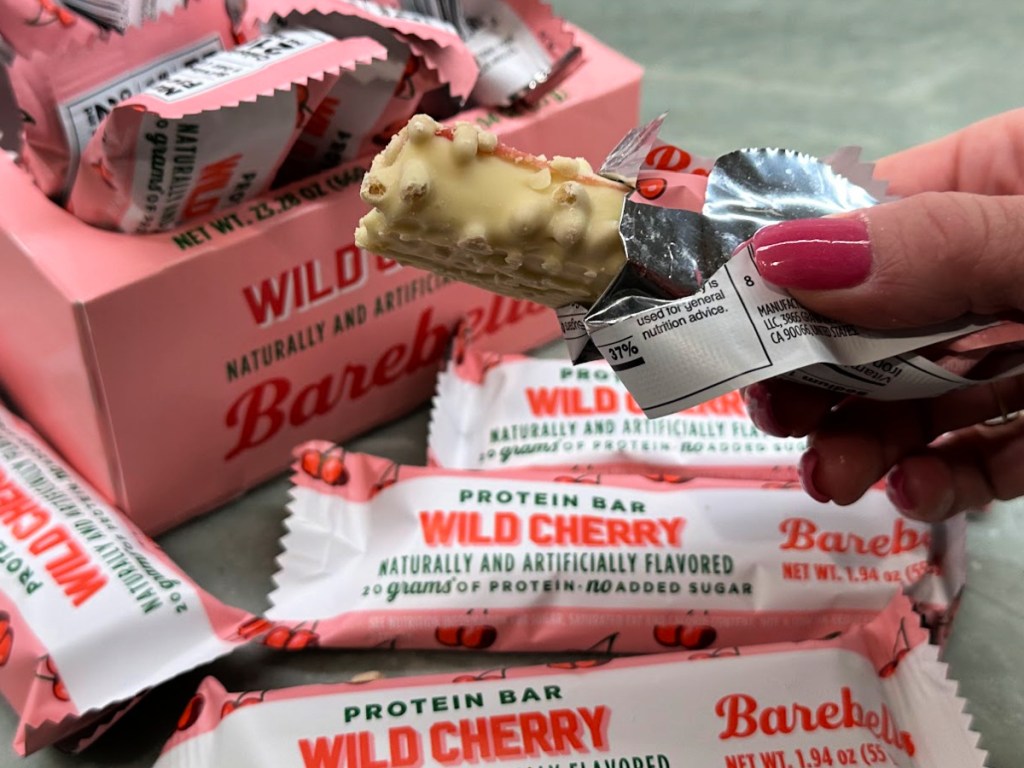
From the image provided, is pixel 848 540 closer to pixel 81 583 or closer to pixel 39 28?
pixel 81 583

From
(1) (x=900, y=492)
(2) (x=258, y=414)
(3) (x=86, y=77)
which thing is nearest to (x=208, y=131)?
(3) (x=86, y=77)

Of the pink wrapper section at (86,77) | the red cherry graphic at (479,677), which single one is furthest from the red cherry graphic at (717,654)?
the pink wrapper section at (86,77)

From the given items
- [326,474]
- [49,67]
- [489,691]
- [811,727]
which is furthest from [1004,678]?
[49,67]

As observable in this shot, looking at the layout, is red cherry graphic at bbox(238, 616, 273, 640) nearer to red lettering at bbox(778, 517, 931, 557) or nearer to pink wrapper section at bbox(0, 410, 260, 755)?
pink wrapper section at bbox(0, 410, 260, 755)

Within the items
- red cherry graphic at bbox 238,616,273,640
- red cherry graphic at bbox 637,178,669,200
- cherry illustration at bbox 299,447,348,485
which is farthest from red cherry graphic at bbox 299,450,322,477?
red cherry graphic at bbox 637,178,669,200

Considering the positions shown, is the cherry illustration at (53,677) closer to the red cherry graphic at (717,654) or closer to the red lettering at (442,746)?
the red lettering at (442,746)

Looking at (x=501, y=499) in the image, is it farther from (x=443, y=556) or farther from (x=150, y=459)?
(x=150, y=459)
